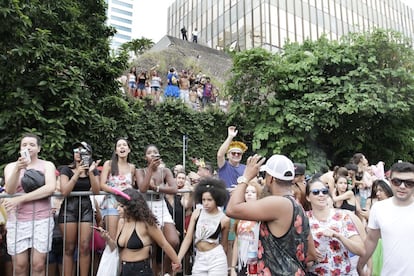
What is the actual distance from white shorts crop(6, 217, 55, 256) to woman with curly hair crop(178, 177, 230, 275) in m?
1.52

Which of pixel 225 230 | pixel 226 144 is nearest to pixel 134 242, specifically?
pixel 225 230

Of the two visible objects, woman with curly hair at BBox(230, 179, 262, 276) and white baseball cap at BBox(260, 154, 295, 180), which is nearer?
white baseball cap at BBox(260, 154, 295, 180)

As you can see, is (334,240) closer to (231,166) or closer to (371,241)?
(371,241)

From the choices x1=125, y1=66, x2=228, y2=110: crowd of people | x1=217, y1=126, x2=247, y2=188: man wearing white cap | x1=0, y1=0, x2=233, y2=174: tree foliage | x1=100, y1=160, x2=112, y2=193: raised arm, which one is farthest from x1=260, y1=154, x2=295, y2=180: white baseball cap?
x1=125, y1=66, x2=228, y2=110: crowd of people

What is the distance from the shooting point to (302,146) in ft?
43.5

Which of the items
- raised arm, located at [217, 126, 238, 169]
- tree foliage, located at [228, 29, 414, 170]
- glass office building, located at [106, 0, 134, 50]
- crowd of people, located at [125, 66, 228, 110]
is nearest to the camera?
raised arm, located at [217, 126, 238, 169]

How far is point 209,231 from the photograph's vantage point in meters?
4.04

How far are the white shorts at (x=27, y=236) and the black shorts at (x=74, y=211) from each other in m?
0.24

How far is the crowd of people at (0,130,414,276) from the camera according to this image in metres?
2.81

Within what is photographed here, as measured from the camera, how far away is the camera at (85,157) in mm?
4195

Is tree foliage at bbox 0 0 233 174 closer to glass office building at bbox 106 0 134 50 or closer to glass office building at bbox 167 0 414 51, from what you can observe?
glass office building at bbox 167 0 414 51

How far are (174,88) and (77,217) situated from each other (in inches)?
467

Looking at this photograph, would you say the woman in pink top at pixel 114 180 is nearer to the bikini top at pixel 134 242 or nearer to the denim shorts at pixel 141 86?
the bikini top at pixel 134 242

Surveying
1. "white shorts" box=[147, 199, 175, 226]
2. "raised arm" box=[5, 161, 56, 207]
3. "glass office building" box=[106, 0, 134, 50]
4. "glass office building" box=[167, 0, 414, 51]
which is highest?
"glass office building" box=[106, 0, 134, 50]
